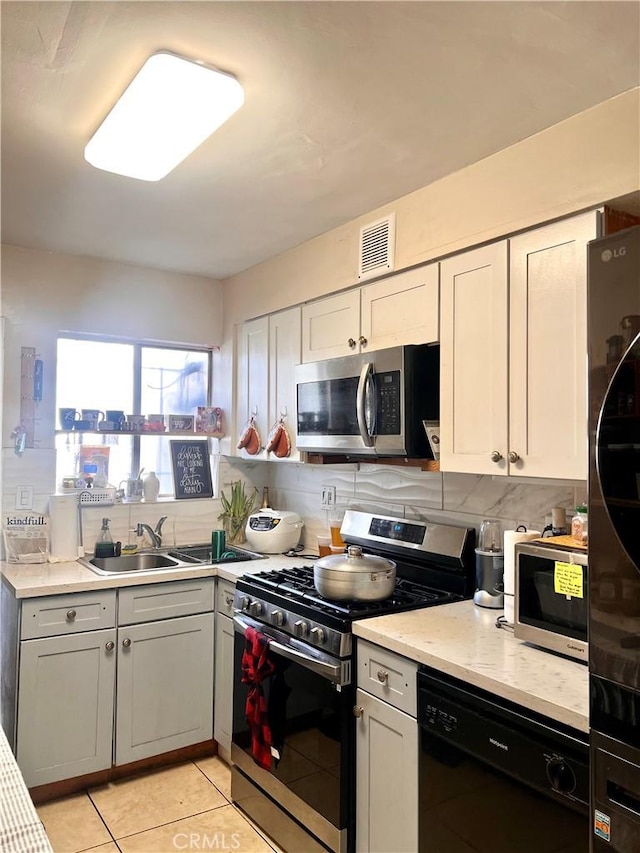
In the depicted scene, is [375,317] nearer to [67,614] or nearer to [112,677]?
[67,614]

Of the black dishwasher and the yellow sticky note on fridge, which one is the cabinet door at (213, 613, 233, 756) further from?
the yellow sticky note on fridge

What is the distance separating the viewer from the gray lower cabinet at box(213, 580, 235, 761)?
2.97 meters

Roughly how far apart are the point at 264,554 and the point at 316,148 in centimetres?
210

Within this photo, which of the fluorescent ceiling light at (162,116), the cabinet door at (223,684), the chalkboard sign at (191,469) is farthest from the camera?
the chalkboard sign at (191,469)

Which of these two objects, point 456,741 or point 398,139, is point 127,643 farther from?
point 398,139

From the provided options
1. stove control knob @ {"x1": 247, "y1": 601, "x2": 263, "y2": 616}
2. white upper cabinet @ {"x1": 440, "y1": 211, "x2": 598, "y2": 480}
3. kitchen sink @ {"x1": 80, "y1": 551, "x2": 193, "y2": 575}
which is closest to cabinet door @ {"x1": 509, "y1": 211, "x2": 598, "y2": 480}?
white upper cabinet @ {"x1": 440, "y1": 211, "x2": 598, "y2": 480}

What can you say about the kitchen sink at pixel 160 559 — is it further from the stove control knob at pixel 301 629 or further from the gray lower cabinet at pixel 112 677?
the stove control knob at pixel 301 629

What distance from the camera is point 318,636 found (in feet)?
7.25

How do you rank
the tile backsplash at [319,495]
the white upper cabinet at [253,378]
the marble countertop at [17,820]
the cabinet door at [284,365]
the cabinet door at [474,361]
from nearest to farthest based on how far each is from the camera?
the marble countertop at [17,820], the cabinet door at [474,361], the tile backsplash at [319,495], the cabinet door at [284,365], the white upper cabinet at [253,378]

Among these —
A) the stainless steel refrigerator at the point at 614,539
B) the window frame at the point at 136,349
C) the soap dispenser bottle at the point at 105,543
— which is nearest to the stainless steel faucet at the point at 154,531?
the soap dispenser bottle at the point at 105,543

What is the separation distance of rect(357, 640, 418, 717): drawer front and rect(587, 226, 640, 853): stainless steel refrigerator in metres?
0.65

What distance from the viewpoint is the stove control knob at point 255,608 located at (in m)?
2.57

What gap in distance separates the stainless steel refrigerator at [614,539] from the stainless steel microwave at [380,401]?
1.03 meters

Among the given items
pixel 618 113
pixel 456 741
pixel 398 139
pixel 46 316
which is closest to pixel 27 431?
pixel 46 316
